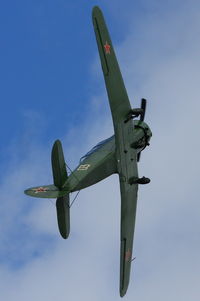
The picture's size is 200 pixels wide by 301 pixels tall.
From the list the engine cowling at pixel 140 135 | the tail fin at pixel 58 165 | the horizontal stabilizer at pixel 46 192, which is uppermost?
the engine cowling at pixel 140 135

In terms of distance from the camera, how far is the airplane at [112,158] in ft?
118

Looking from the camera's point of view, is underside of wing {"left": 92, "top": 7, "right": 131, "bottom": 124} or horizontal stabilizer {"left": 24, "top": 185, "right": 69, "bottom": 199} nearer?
horizontal stabilizer {"left": 24, "top": 185, "right": 69, "bottom": 199}

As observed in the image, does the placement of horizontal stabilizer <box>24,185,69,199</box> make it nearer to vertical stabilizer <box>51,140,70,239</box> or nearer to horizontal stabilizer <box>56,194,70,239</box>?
vertical stabilizer <box>51,140,70,239</box>

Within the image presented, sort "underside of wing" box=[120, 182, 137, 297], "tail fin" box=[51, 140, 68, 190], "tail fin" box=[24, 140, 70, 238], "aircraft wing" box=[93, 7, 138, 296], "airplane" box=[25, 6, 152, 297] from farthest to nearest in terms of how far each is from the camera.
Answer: "underside of wing" box=[120, 182, 137, 297]
"aircraft wing" box=[93, 7, 138, 296]
"airplane" box=[25, 6, 152, 297]
"tail fin" box=[24, 140, 70, 238]
"tail fin" box=[51, 140, 68, 190]

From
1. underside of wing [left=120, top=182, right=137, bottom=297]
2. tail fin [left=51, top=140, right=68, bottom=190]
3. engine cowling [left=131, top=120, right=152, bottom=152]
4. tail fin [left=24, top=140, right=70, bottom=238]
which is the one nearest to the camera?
tail fin [left=51, top=140, right=68, bottom=190]

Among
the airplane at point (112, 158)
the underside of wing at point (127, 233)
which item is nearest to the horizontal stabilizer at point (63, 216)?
the airplane at point (112, 158)

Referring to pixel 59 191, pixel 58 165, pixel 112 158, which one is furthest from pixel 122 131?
pixel 59 191

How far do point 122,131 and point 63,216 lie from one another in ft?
14.1

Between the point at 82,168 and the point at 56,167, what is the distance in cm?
188

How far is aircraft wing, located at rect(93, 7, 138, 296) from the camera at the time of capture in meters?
36.5

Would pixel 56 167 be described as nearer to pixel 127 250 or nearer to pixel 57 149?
pixel 57 149

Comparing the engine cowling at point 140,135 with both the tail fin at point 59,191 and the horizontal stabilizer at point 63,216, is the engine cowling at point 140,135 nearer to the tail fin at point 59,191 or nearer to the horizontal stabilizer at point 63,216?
the tail fin at point 59,191

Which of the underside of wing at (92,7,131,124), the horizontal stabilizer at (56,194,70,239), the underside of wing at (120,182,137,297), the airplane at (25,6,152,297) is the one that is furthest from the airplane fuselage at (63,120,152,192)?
the underside of wing at (120,182,137,297)

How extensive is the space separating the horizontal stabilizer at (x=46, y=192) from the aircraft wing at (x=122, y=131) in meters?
3.20
